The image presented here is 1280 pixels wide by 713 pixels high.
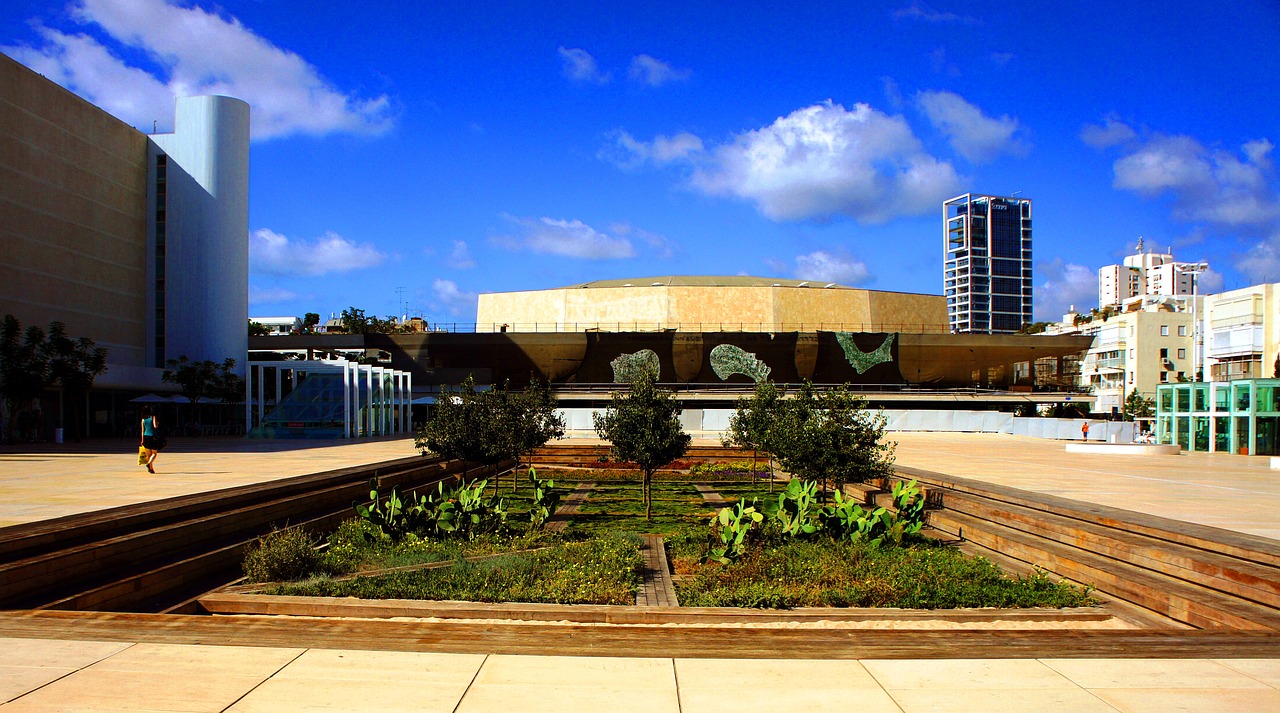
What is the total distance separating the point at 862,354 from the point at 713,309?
1229 cm

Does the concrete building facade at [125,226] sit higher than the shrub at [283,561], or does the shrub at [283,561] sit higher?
the concrete building facade at [125,226]

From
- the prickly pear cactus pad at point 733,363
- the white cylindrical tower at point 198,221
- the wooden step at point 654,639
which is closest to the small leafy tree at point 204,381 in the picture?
the white cylindrical tower at point 198,221

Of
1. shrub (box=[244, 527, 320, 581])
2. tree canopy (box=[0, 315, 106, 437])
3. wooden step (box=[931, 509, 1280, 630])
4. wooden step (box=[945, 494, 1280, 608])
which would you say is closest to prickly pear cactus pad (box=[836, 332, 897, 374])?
tree canopy (box=[0, 315, 106, 437])

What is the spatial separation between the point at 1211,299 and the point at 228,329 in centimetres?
5724

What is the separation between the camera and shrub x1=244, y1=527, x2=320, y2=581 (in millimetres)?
8258

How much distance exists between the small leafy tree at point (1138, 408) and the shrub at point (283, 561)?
6456 centimetres

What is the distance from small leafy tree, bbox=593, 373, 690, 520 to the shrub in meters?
6.86

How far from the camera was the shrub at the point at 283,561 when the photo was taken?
27.1ft

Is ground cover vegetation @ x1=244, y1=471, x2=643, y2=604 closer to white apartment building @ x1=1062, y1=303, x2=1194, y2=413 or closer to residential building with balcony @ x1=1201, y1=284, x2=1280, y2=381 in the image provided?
residential building with balcony @ x1=1201, y1=284, x2=1280, y2=381

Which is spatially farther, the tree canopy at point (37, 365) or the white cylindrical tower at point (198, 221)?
the white cylindrical tower at point (198, 221)

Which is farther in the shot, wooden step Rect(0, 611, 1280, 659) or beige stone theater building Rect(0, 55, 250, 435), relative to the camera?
beige stone theater building Rect(0, 55, 250, 435)

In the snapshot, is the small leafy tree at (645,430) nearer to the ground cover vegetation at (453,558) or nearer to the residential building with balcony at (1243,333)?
the ground cover vegetation at (453,558)

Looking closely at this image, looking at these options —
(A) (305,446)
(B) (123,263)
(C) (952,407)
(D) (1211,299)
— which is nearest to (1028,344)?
(C) (952,407)

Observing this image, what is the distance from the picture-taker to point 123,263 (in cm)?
4853
